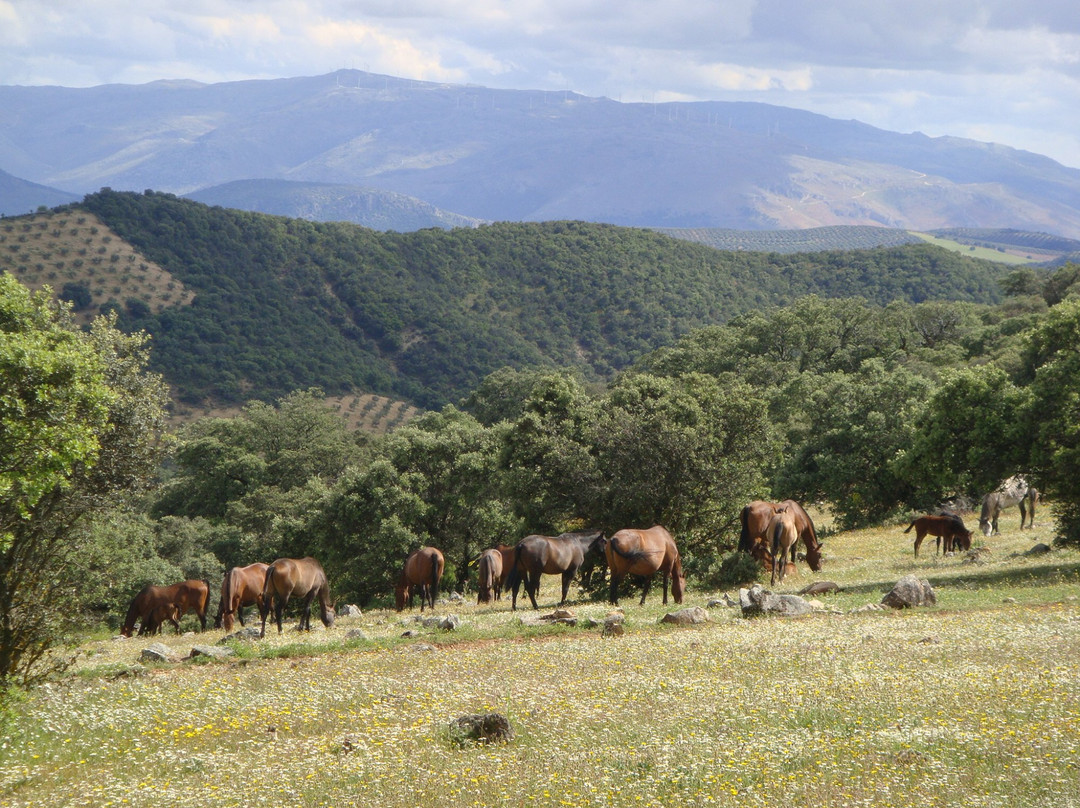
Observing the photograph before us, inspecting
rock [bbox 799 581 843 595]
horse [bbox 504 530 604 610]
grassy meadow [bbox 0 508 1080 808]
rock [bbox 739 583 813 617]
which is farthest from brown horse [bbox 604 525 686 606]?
grassy meadow [bbox 0 508 1080 808]

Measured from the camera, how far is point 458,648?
18203 mm

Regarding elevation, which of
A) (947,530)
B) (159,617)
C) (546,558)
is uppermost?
(947,530)

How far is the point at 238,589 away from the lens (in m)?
26.7

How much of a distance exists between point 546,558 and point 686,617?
7112mm

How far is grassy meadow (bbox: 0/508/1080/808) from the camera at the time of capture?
931 cm

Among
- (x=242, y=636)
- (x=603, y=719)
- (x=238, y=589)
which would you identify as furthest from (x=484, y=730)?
(x=238, y=589)

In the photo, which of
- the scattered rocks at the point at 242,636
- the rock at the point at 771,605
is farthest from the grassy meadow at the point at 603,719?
the scattered rocks at the point at 242,636

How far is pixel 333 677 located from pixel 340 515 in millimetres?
25736

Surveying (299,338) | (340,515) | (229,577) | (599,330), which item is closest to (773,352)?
(340,515)

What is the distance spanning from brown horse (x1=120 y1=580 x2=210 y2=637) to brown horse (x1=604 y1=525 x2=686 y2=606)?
571 inches

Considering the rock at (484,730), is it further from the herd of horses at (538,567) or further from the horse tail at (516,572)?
the horse tail at (516,572)

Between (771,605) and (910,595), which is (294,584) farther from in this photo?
(910,595)

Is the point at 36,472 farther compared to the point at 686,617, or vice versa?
the point at 686,617

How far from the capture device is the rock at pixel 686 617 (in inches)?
761
